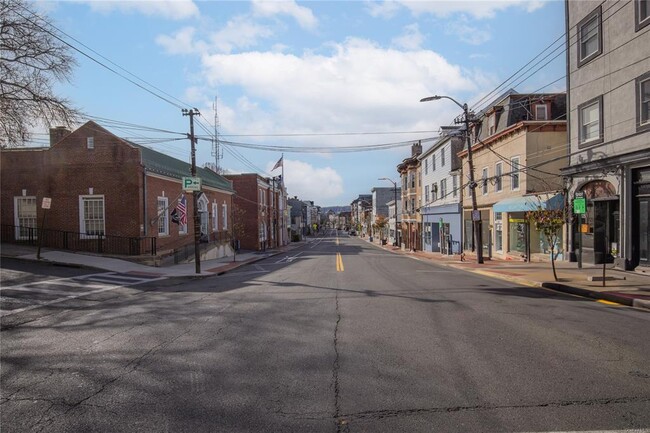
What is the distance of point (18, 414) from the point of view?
4.70m

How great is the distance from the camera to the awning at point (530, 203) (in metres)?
21.7

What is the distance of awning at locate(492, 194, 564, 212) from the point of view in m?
21.7

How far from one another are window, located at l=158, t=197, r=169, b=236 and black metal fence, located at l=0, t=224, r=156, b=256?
2244 millimetres

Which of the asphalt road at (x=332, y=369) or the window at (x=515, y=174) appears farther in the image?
the window at (x=515, y=174)

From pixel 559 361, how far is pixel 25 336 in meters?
9.02

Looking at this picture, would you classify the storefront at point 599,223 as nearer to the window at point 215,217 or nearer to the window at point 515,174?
the window at point 515,174

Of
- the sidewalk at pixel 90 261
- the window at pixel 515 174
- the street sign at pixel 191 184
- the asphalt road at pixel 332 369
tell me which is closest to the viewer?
the asphalt road at pixel 332 369

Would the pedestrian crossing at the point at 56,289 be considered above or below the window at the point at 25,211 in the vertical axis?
below

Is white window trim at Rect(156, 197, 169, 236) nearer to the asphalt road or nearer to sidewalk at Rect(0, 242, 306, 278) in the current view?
sidewalk at Rect(0, 242, 306, 278)

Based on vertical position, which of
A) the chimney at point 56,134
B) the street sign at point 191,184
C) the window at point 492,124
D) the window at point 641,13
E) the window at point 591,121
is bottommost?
the street sign at point 191,184

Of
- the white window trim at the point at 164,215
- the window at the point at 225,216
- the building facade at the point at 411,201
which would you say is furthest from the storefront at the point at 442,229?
the white window trim at the point at 164,215

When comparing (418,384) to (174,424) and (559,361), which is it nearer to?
(559,361)

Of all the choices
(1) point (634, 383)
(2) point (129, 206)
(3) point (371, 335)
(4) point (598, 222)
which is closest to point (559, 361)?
(1) point (634, 383)

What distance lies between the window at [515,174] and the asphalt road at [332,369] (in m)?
17.4
